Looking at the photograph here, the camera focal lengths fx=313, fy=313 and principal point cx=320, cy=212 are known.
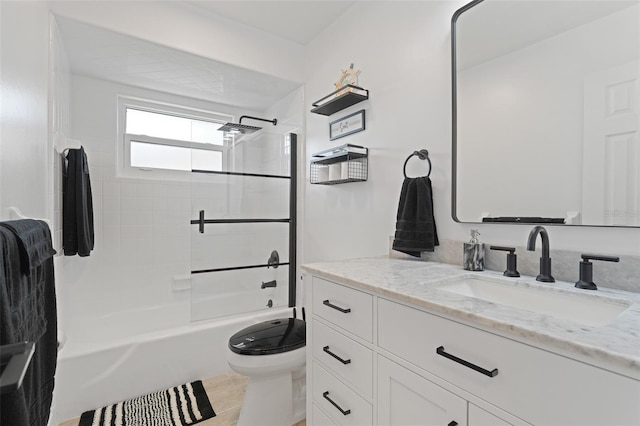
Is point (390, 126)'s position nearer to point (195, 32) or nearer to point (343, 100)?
point (343, 100)

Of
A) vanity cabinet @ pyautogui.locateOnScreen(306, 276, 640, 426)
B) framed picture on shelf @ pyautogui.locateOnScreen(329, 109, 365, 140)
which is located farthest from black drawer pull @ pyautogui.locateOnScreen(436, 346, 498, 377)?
framed picture on shelf @ pyautogui.locateOnScreen(329, 109, 365, 140)

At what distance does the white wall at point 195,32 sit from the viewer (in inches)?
72.5

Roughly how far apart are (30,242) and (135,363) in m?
1.47

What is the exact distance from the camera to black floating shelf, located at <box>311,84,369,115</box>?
1921 mm

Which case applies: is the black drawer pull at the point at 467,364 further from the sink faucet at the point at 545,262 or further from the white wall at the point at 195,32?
the white wall at the point at 195,32

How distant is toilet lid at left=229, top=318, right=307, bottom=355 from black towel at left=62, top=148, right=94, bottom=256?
4.26ft

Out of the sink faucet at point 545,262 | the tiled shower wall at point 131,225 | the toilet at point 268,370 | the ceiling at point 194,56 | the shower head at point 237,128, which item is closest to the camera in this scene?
the sink faucet at point 545,262

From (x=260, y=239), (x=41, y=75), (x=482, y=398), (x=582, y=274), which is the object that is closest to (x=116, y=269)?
(x=260, y=239)

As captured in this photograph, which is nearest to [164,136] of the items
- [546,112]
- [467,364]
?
[546,112]

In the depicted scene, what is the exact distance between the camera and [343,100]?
203 centimetres

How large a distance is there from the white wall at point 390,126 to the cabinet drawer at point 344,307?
63 centimetres

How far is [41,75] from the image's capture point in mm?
1501

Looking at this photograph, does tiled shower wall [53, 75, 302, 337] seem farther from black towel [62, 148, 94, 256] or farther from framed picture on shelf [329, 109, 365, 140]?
framed picture on shelf [329, 109, 365, 140]

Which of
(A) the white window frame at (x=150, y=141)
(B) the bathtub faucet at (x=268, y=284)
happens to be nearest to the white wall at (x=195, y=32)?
(A) the white window frame at (x=150, y=141)
